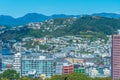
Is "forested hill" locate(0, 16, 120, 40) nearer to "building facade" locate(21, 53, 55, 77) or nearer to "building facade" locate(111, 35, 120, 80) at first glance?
"building facade" locate(111, 35, 120, 80)

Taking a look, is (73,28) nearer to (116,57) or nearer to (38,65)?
(38,65)

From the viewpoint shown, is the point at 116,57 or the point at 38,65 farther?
the point at 38,65

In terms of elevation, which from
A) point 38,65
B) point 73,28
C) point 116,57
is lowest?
point 38,65

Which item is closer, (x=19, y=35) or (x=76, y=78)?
(x=76, y=78)

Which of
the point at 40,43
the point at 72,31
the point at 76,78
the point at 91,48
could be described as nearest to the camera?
the point at 76,78

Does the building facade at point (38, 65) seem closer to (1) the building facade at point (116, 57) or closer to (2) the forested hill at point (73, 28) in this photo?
(1) the building facade at point (116, 57)

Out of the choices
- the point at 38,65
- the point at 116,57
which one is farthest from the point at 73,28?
the point at 116,57

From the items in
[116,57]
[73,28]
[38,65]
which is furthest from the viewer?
[73,28]

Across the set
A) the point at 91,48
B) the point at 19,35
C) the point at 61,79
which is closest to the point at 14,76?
the point at 61,79

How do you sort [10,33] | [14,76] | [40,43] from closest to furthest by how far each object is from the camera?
[14,76]
[40,43]
[10,33]

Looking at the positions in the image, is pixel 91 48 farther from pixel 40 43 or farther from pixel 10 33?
pixel 10 33
